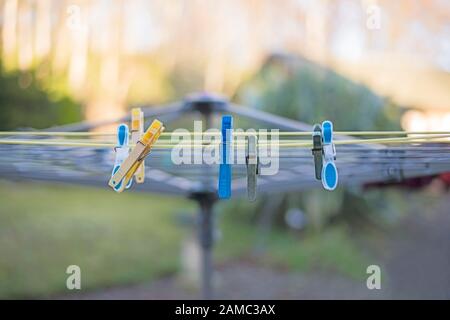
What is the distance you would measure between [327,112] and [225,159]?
2190 mm

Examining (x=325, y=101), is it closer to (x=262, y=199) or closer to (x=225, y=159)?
(x=262, y=199)

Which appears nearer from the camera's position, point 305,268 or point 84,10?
point 305,268

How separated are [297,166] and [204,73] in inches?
160

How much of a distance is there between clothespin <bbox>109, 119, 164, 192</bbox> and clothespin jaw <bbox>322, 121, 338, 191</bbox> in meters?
0.25

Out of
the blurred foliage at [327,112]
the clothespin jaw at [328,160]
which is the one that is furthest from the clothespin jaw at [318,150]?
the blurred foliage at [327,112]

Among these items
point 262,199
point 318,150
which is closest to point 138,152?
point 318,150

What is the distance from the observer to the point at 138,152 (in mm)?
722

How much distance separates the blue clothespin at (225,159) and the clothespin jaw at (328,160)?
0.48 feet

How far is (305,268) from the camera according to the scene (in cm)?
279

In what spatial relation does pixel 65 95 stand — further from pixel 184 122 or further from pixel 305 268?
pixel 305 268

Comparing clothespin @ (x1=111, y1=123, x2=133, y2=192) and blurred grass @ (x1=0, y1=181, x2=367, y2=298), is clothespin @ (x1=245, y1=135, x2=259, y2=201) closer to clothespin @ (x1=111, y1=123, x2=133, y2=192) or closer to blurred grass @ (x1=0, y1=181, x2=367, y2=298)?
clothespin @ (x1=111, y1=123, x2=133, y2=192)

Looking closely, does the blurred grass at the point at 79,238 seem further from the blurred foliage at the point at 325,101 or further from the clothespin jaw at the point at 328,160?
the clothespin jaw at the point at 328,160

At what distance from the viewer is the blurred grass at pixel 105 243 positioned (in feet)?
8.21
